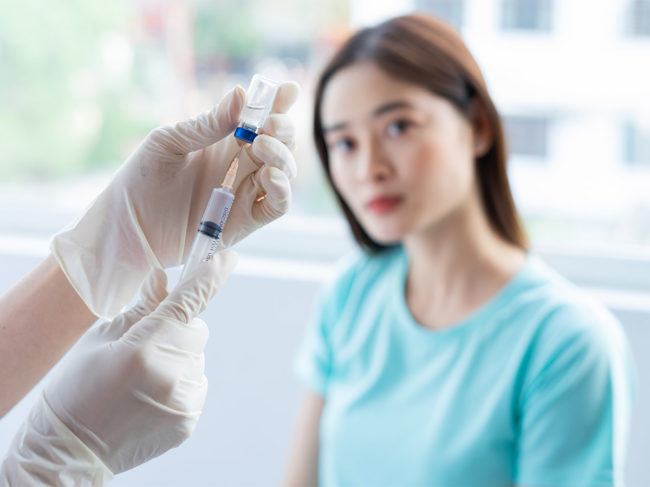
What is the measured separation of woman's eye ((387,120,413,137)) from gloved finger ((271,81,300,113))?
0.43m

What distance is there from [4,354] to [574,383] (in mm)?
773

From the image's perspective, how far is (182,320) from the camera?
2.18 feet

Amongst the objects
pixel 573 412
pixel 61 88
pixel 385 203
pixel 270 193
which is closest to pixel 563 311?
pixel 573 412

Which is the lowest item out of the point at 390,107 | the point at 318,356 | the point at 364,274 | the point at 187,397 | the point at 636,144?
the point at 318,356

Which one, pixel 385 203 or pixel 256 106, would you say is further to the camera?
pixel 385 203

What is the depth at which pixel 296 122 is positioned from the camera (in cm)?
169

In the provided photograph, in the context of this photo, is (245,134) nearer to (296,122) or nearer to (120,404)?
(120,404)

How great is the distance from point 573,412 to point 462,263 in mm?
314

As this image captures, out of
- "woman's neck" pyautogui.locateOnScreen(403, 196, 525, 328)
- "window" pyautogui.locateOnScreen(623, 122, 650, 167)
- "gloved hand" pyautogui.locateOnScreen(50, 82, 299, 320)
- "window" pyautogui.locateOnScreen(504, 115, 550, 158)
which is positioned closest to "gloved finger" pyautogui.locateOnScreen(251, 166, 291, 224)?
"gloved hand" pyautogui.locateOnScreen(50, 82, 299, 320)

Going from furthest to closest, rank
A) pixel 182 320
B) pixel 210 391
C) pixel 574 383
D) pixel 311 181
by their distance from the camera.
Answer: pixel 311 181
pixel 210 391
pixel 574 383
pixel 182 320

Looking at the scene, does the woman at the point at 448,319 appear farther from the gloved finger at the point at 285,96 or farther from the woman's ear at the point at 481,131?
the gloved finger at the point at 285,96

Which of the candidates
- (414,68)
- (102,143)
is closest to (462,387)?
(414,68)

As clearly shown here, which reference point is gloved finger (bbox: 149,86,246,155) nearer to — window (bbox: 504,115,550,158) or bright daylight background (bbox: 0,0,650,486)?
bright daylight background (bbox: 0,0,650,486)

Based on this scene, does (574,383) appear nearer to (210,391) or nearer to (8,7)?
(210,391)
